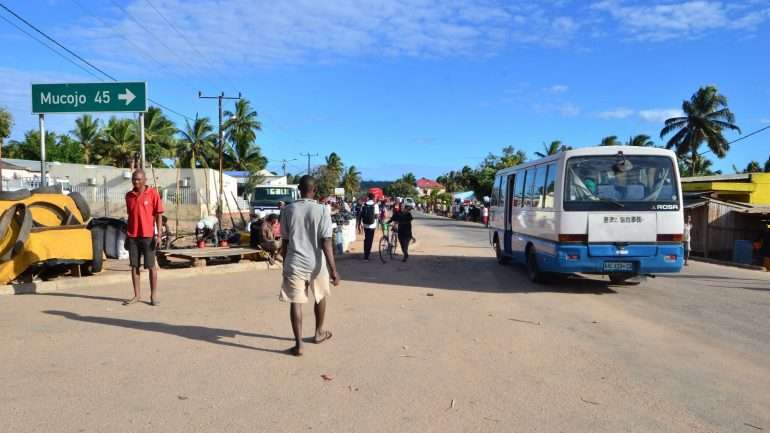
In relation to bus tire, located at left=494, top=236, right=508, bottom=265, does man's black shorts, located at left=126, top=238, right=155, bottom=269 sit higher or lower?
higher

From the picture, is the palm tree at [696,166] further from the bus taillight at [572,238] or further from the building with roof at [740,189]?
the bus taillight at [572,238]

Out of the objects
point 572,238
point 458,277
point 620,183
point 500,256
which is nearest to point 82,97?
point 458,277

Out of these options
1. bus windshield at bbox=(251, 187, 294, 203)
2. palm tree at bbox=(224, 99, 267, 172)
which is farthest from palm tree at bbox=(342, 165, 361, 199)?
bus windshield at bbox=(251, 187, 294, 203)

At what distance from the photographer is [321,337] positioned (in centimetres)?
591

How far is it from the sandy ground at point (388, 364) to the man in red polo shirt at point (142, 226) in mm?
582

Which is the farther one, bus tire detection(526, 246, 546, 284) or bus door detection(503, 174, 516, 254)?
bus door detection(503, 174, 516, 254)

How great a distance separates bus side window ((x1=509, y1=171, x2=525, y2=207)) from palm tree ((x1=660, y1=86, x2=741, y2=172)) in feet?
149

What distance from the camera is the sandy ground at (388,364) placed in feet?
13.1

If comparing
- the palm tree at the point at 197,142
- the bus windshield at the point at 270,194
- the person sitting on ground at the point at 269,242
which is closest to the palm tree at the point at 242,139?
the palm tree at the point at 197,142

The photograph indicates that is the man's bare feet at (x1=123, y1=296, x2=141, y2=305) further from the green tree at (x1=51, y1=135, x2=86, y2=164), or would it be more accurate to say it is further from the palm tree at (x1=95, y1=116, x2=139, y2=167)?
the green tree at (x1=51, y1=135, x2=86, y2=164)

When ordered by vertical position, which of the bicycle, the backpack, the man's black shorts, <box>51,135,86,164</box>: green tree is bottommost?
the bicycle

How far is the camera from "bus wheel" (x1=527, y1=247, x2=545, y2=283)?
34.5 feet

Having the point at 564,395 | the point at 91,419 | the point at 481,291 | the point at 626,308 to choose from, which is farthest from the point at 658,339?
the point at 91,419

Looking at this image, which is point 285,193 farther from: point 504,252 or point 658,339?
point 658,339
